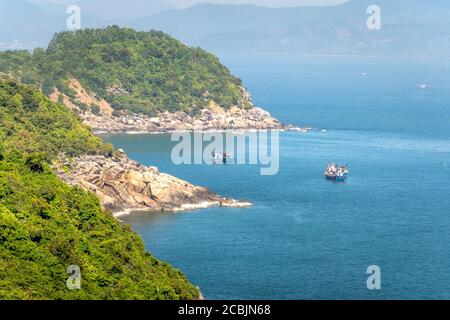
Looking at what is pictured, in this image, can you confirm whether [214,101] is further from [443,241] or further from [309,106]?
[443,241]

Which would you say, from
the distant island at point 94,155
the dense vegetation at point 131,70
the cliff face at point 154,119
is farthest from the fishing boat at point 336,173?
the dense vegetation at point 131,70

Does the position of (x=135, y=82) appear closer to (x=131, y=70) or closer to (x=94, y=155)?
(x=131, y=70)

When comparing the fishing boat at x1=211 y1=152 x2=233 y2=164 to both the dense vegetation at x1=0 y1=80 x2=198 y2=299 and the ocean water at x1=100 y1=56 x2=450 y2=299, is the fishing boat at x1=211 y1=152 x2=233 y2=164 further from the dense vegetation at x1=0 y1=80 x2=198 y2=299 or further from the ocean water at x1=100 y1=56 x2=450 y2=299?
the dense vegetation at x1=0 y1=80 x2=198 y2=299

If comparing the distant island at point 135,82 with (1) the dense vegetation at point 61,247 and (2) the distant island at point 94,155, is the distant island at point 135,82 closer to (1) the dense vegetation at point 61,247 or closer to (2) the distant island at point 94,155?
(2) the distant island at point 94,155

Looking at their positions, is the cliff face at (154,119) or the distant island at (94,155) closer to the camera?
the distant island at (94,155)

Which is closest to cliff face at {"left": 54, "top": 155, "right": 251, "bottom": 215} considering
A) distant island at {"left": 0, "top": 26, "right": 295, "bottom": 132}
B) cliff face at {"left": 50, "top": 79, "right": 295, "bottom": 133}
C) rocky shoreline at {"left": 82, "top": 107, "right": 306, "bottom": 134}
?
rocky shoreline at {"left": 82, "top": 107, "right": 306, "bottom": 134}

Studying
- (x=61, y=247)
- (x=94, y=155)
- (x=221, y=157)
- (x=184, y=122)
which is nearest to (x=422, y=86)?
(x=184, y=122)
